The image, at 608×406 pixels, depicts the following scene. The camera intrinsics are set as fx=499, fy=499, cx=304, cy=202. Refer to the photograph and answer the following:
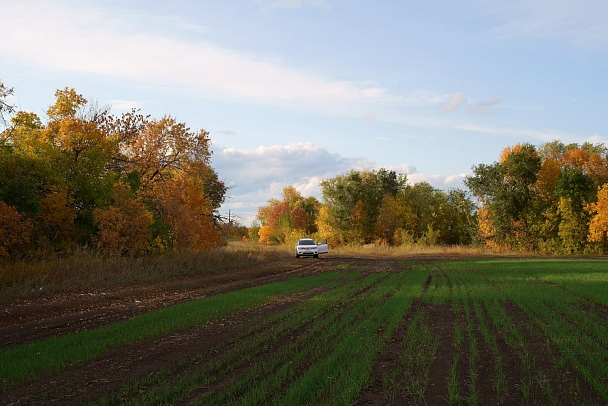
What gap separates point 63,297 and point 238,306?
6.65 meters

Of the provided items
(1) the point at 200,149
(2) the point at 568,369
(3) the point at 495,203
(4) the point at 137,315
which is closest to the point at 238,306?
(4) the point at 137,315

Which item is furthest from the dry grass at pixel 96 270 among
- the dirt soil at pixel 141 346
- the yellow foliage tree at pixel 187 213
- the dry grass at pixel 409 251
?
the dry grass at pixel 409 251

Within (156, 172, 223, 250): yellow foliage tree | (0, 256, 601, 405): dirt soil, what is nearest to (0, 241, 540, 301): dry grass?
(0, 256, 601, 405): dirt soil

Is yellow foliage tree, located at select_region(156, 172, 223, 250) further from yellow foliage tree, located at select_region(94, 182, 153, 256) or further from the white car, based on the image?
the white car

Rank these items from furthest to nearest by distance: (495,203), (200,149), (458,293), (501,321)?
1. (495,203)
2. (200,149)
3. (458,293)
4. (501,321)

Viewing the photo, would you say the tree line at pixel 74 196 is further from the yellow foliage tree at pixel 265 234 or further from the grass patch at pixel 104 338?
the yellow foliage tree at pixel 265 234

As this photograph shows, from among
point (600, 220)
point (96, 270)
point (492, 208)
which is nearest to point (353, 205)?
point (492, 208)

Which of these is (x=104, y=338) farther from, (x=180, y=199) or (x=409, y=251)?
(x=409, y=251)

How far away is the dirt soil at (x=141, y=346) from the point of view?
6.79 m

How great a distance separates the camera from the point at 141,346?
32.3 ft

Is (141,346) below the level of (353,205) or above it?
below

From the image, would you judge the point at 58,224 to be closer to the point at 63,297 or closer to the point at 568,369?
the point at 63,297

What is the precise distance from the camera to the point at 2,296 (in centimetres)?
1680

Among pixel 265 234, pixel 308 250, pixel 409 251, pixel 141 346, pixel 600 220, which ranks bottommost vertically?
pixel 409 251
